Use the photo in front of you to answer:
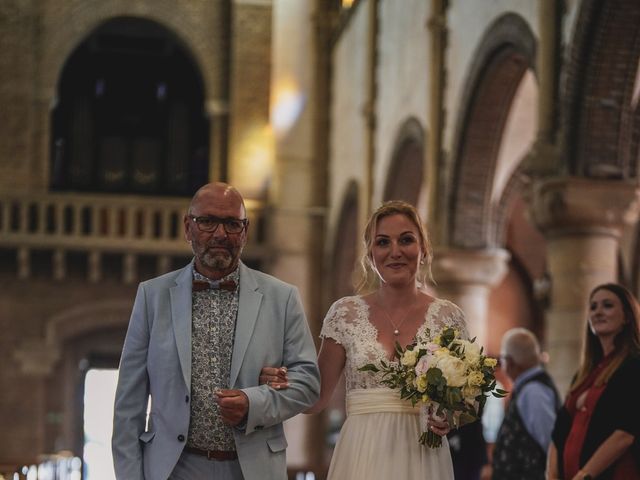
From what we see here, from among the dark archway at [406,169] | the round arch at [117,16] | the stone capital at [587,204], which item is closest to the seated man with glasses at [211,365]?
the stone capital at [587,204]

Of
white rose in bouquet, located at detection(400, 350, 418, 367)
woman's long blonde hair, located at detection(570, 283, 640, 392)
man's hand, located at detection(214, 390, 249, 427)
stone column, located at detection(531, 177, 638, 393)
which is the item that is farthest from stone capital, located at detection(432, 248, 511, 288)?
man's hand, located at detection(214, 390, 249, 427)

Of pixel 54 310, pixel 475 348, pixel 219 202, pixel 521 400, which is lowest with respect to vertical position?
pixel 54 310

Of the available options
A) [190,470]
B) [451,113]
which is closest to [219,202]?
[190,470]

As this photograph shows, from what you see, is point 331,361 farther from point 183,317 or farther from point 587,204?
point 587,204

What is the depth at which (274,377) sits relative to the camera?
3820 mm

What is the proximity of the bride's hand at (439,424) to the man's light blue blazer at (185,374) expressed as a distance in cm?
36

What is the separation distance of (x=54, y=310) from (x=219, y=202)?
15.9m

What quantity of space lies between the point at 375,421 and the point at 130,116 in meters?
18.0

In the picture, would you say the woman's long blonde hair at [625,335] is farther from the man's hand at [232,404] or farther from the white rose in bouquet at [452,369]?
the man's hand at [232,404]

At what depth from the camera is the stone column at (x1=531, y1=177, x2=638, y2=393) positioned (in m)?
9.13

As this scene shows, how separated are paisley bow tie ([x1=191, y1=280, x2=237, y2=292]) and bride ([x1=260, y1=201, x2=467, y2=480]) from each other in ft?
1.62

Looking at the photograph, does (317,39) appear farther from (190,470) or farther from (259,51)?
(190,470)

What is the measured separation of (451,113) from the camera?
1275 centimetres

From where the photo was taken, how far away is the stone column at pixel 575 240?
9.13 m
